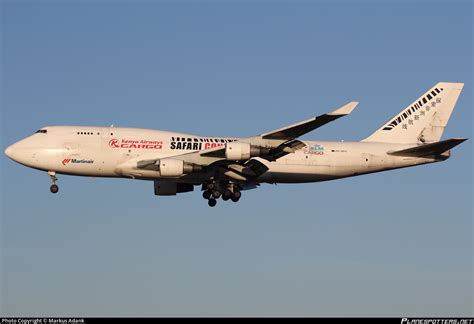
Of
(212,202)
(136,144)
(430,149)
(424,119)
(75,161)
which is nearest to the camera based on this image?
(75,161)

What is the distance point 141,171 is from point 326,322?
20.1m

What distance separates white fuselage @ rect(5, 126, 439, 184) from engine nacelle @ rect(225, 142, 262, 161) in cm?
350

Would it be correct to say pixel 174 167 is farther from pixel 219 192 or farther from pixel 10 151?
pixel 10 151

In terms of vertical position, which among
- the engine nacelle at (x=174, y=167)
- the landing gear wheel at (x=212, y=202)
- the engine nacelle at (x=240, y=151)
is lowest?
the landing gear wheel at (x=212, y=202)

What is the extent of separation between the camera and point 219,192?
201 feet

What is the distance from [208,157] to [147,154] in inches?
156

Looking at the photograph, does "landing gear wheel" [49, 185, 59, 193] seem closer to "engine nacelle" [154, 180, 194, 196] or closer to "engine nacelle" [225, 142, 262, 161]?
"engine nacelle" [154, 180, 194, 196]

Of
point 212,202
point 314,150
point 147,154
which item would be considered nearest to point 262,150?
point 314,150

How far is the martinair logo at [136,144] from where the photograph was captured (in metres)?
60.2

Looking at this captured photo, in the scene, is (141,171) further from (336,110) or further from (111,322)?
(111,322)

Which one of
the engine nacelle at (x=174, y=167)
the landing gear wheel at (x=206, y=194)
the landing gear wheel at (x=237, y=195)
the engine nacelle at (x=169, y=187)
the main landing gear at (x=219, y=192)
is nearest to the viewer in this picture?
the engine nacelle at (x=174, y=167)

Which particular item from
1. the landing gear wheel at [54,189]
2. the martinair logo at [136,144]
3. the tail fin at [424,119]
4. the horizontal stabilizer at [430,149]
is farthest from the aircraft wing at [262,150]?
the tail fin at [424,119]

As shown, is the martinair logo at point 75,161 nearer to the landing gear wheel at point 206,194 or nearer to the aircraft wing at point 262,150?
the aircraft wing at point 262,150

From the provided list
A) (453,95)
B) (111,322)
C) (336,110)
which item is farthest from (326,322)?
(453,95)
